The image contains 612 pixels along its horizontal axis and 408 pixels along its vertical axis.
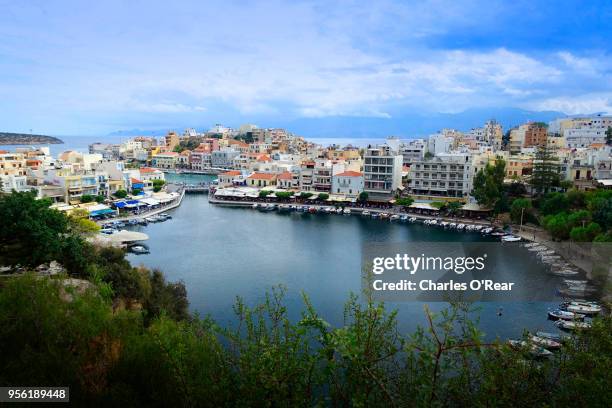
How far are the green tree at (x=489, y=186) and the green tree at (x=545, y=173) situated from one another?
1172mm

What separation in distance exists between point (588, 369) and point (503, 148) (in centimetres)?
3325

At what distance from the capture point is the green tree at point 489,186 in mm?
16203

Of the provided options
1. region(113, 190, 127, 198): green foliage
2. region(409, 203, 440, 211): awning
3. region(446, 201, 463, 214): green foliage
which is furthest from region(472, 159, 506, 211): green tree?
region(113, 190, 127, 198): green foliage

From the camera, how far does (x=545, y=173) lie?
16250 mm

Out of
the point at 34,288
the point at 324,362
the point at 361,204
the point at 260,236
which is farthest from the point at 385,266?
the point at 361,204

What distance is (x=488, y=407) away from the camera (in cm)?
194

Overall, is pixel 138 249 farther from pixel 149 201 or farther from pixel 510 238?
pixel 510 238

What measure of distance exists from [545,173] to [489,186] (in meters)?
2.12

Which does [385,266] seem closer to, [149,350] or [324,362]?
[324,362]

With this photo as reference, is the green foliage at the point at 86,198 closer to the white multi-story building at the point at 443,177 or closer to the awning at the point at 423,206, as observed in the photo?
the awning at the point at 423,206

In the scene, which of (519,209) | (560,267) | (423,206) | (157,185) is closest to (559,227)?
(560,267)

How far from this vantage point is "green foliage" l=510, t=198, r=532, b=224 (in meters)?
14.9

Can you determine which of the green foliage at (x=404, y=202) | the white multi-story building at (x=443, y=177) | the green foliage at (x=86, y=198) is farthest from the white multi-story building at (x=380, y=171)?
the green foliage at (x=86, y=198)

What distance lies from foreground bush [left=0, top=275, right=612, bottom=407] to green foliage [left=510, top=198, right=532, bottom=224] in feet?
43.6
